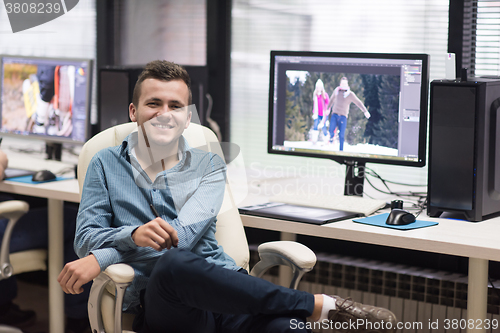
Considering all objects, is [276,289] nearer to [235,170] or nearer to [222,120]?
[235,170]

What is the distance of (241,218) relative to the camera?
73.7 inches

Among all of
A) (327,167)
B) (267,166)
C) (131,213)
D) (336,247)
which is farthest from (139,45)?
(131,213)

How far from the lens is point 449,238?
157 centimetres

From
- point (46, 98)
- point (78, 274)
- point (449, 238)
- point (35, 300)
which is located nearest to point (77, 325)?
point (35, 300)

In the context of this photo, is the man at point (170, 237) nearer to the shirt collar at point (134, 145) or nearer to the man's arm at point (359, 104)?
the shirt collar at point (134, 145)

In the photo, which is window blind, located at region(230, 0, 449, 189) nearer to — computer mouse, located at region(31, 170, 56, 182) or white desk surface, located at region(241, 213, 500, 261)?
white desk surface, located at region(241, 213, 500, 261)

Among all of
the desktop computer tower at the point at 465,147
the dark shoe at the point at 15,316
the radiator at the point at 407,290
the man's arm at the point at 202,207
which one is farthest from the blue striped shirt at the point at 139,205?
the dark shoe at the point at 15,316

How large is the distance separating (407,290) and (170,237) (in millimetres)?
1253

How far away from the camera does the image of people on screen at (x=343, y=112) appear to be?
1989mm

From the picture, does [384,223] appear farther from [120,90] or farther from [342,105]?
[120,90]

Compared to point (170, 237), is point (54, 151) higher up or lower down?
higher up

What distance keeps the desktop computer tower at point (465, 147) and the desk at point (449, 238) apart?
0.06m

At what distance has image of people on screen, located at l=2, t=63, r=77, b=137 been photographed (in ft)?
8.59

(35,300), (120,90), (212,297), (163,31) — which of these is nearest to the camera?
(212,297)
